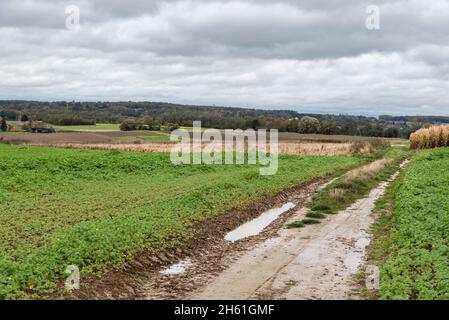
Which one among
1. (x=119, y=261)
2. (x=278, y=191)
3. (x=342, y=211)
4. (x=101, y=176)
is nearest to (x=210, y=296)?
(x=119, y=261)

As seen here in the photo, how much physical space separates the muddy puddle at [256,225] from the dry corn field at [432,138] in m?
44.7

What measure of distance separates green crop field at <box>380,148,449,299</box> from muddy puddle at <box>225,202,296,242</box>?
428cm

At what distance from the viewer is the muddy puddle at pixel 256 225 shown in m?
15.0

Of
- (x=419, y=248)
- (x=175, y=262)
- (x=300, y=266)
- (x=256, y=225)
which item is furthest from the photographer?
(x=256, y=225)

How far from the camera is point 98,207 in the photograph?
704 inches

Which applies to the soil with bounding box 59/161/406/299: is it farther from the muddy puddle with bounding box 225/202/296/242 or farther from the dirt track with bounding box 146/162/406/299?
the muddy puddle with bounding box 225/202/296/242

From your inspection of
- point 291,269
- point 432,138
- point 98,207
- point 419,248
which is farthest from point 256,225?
A: point 432,138

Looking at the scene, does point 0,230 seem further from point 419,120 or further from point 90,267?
point 419,120

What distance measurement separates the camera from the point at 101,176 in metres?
28.2

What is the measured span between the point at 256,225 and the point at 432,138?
5028cm

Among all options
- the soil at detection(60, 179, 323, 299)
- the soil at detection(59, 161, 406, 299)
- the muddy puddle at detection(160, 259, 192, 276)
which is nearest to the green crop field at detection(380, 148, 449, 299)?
the soil at detection(59, 161, 406, 299)

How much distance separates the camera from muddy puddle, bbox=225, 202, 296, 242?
15.0 metres

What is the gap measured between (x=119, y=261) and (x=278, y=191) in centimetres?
1327

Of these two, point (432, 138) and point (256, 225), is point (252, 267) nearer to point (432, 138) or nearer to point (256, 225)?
point (256, 225)
